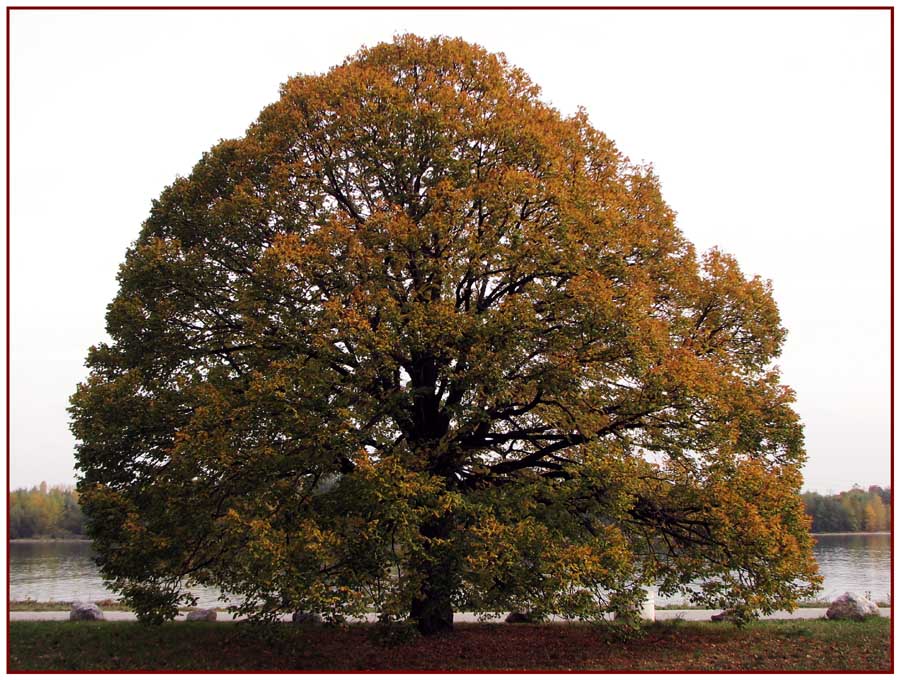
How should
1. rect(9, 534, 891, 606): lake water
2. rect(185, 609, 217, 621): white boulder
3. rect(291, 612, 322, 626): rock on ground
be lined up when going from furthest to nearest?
rect(9, 534, 891, 606): lake water, rect(185, 609, 217, 621): white boulder, rect(291, 612, 322, 626): rock on ground

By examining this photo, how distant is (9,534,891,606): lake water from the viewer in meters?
26.8

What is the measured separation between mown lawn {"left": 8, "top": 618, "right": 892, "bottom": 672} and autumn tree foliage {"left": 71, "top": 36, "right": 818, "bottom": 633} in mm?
1376

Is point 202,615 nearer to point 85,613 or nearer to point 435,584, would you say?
point 85,613

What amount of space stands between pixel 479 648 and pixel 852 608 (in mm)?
10418

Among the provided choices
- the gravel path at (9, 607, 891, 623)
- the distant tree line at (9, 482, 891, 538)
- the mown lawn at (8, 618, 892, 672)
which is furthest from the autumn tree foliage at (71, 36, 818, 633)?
the distant tree line at (9, 482, 891, 538)

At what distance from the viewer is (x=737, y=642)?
16750 mm

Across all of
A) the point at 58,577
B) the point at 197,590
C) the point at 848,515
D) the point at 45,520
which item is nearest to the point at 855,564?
the point at 848,515

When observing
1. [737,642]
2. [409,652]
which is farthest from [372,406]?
[737,642]

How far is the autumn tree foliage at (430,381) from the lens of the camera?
1395 centimetres

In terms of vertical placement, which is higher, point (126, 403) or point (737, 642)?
point (126, 403)

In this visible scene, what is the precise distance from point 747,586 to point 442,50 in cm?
1358

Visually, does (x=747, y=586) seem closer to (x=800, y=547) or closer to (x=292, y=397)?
(x=800, y=547)

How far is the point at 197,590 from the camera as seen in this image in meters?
30.1

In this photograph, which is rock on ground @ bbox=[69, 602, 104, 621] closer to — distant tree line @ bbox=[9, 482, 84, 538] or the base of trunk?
the base of trunk
